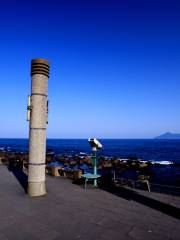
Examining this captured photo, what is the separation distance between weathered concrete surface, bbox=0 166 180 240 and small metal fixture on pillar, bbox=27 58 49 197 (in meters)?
0.68

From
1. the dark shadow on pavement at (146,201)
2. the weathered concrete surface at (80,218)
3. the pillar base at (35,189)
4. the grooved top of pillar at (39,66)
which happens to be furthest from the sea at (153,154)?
the grooved top of pillar at (39,66)

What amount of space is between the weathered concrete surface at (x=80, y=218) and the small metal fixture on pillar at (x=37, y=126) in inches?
26.8

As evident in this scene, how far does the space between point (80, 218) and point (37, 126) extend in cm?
392

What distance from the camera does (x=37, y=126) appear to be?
8805 mm

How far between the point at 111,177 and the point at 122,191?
1.65 m

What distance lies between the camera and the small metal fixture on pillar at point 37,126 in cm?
870

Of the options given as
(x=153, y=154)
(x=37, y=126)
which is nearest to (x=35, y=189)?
(x=37, y=126)

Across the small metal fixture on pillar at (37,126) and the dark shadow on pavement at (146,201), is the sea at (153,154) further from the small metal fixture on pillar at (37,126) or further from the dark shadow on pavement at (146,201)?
the small metal fixture on pillar at (37,126)

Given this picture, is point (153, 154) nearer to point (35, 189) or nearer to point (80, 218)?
point (35, 189)

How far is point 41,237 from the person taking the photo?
505cm

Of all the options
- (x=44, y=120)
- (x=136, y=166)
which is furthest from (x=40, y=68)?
(x=136, y=166)

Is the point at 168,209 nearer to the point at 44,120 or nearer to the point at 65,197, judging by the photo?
the point at 65,197

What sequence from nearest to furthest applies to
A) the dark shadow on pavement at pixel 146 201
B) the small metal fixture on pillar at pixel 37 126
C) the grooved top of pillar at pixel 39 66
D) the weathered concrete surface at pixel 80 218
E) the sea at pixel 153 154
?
the weathered concrete surface at pixel 80 218, the dark shadow on pavement at pixel 146 201, the small metal fixture on pillar at pixel 37 126, the grooved top of pillar at pixel 39 66, the sea at pixel 153 154

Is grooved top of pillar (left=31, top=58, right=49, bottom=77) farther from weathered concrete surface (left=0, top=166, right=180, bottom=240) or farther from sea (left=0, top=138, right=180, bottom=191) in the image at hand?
sea (left=0, top=138, right=180, bottom=191)
